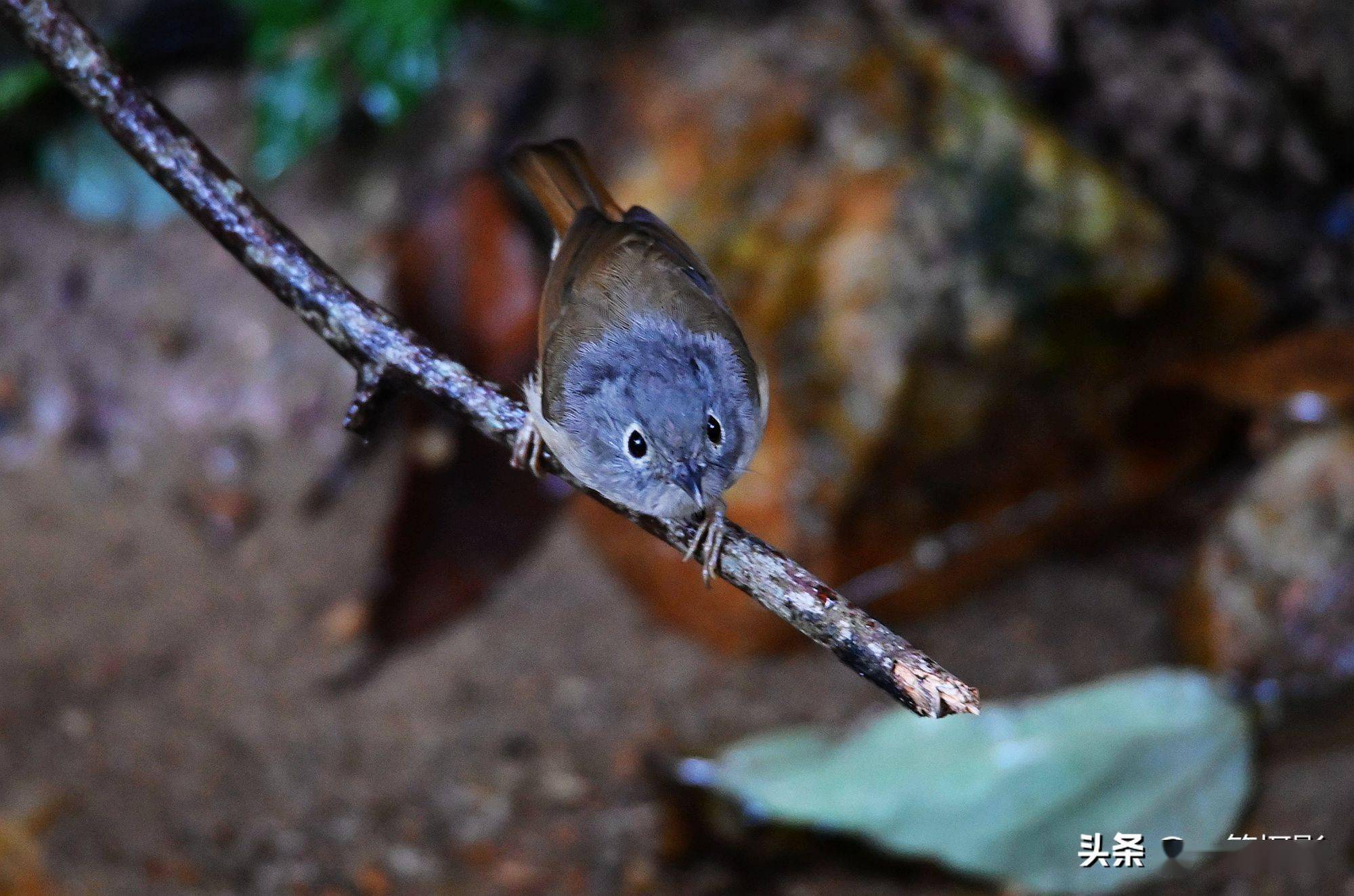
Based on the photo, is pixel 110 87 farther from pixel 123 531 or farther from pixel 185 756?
pixel 123 531

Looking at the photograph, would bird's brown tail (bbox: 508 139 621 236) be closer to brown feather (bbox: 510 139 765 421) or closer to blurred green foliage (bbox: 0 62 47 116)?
brown feather (bbox: 510 139 765 421)

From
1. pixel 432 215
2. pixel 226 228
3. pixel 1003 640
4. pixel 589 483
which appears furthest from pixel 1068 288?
pixel 226 228

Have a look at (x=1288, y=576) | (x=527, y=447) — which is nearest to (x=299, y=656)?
(x=527, y=447)

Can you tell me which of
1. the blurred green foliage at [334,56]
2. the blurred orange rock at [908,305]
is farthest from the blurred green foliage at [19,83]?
the blurred orange rock at [908,305]

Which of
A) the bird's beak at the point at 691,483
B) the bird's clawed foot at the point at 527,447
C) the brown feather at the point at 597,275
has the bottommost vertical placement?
the bird's beak at the point at 691,483

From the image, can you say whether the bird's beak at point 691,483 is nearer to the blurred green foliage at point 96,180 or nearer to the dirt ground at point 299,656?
the dirt ground at point 299,656

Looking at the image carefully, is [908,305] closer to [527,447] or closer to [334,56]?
[527,447]

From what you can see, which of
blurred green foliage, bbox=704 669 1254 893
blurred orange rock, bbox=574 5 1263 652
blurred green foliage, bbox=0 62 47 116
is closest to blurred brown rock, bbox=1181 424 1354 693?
blurred green foliage, bbox=704 669 1254 893
